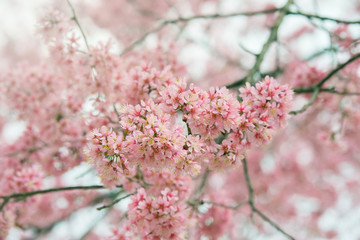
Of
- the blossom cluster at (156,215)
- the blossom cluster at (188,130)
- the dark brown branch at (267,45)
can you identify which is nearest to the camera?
the blossom cluster at (188,130)

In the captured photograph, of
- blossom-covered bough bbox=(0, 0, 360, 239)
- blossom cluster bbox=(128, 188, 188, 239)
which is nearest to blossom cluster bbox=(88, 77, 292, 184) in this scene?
blossom-covered bough bbox=(0, 0, 360, 239)

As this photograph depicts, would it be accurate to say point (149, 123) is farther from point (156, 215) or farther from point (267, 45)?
point (267, 45)

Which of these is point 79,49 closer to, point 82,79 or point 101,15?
point 82,79

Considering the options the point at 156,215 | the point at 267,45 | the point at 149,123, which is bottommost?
the point at 156,215

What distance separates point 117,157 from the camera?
1.86 metres

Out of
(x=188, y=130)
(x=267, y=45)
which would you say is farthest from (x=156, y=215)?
(x=267, y=45)

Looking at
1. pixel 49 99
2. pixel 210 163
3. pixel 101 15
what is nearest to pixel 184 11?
pixel 101 15

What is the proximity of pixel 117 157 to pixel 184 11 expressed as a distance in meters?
8.13

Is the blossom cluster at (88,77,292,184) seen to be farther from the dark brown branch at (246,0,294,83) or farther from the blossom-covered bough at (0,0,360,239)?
the dark brown branch at (246,0,294,83)

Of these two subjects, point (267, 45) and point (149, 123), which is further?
point (267, 45)

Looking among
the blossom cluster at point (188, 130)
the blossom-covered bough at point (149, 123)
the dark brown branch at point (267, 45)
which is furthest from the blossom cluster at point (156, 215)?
the dark brown branch at point (267, 45)

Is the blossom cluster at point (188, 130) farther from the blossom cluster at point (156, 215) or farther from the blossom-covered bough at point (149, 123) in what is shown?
the blossom cluster at point (156, 215)

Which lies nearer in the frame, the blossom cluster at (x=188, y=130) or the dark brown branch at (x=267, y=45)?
the blossom cluster at (x=188, y=130)

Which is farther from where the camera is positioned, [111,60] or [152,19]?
[152,19]
